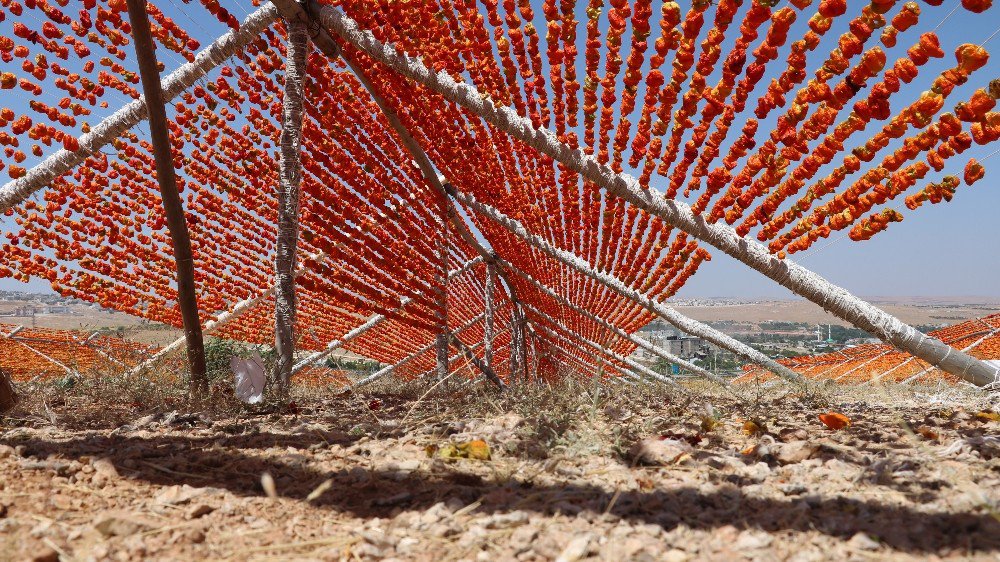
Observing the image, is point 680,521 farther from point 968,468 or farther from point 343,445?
point 343,445

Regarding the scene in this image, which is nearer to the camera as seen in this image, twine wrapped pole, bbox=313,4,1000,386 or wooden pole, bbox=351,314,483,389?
twine wrapped pole, bbox=313,4,1000,386

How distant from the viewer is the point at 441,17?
365 cm

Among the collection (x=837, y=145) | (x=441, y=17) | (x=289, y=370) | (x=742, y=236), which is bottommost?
(x=289, y=370)

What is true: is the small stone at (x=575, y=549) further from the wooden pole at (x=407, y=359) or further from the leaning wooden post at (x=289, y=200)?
the wooden pole at (x=407, y=359)

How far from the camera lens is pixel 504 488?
1.48 meters

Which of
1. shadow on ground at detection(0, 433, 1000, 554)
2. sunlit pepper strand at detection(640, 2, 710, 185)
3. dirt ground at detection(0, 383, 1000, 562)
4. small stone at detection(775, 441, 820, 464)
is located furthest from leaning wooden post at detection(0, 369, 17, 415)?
sunlit pepper strand at detection(640, 2, 710, 185)

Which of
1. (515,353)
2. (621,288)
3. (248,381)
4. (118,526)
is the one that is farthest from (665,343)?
(118,526)

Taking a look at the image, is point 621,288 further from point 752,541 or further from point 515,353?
point 752,541

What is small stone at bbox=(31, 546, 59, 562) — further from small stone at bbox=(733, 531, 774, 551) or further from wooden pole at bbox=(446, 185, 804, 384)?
wooden pole at bbox=(446, 185, 804, 384)

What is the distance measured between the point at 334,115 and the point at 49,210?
3.98 m

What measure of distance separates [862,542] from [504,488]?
31.4 inches

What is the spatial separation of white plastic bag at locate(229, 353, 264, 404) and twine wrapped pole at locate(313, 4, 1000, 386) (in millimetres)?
2125

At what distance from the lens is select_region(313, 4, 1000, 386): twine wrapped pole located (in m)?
3.63

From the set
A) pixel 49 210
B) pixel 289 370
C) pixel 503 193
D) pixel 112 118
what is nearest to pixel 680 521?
pixel 289 370
